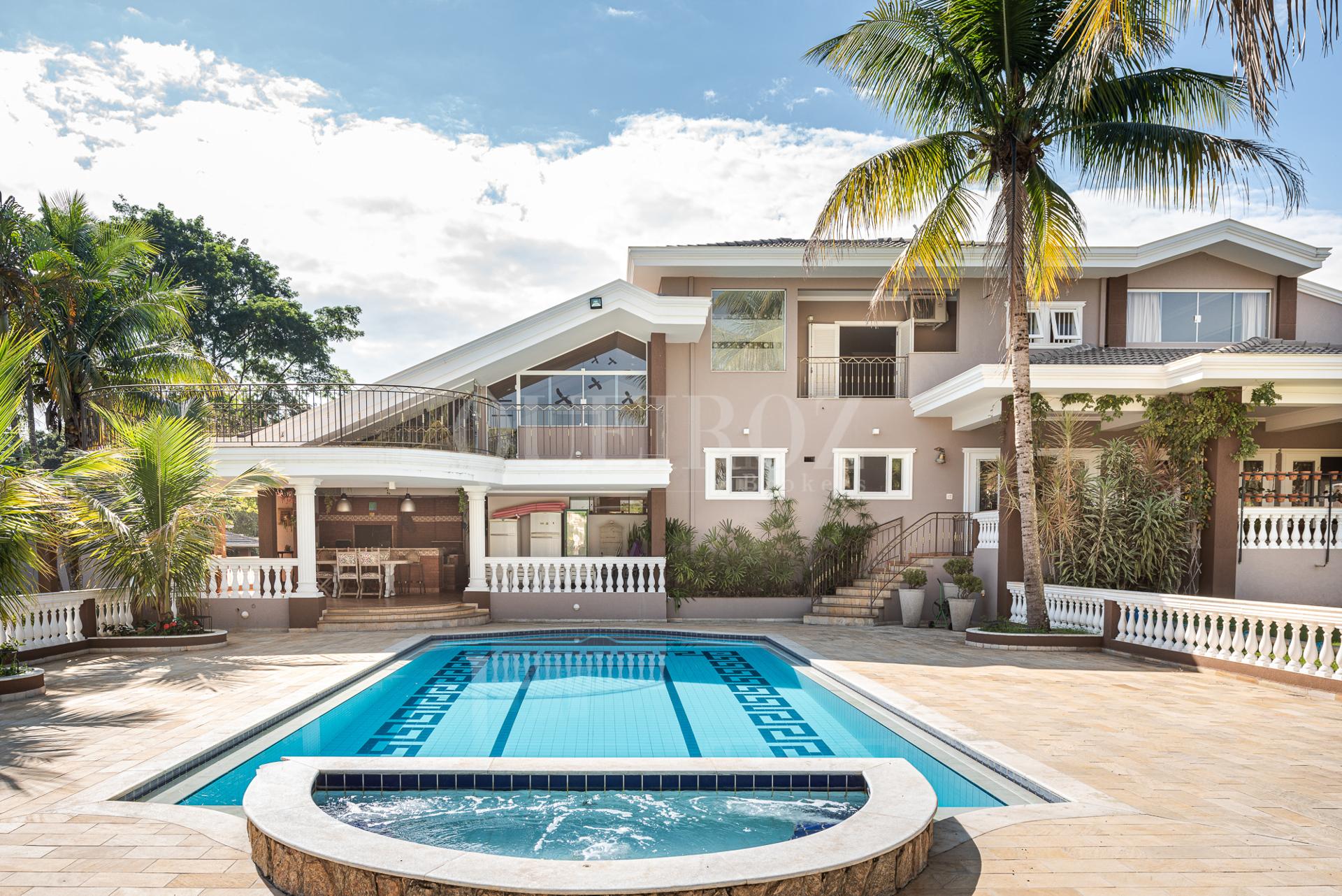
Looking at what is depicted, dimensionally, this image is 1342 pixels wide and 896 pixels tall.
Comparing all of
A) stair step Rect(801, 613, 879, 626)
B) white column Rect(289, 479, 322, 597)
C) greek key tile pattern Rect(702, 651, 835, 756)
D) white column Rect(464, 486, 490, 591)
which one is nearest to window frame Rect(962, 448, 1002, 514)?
stair step Rect(801, 613, 879, 626)

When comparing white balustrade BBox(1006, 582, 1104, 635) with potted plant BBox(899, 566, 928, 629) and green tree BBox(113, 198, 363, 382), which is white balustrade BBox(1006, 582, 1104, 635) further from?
green tree BBox(113, 198, 363, 382)

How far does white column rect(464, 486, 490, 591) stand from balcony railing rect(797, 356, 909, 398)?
7.18 m

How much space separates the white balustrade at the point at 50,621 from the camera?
1042 cm

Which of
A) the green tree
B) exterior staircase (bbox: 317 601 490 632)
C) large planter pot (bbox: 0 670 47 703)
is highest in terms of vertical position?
the green tree

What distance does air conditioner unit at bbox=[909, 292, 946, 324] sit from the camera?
17250 mm

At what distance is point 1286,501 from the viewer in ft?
44.6

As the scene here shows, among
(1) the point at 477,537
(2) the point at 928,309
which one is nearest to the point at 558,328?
(1) the point at 477,537

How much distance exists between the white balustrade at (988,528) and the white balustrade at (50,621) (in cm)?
1507

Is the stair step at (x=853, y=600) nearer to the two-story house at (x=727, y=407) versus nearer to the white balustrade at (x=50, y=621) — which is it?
the two-story house at (x=727, y=407)

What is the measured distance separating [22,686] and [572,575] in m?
8.71

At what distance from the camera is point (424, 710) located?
28.4ft

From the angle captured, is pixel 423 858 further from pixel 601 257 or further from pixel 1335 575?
pixel 601 257

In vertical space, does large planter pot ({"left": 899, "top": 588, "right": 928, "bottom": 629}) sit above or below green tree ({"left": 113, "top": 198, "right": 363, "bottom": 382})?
below

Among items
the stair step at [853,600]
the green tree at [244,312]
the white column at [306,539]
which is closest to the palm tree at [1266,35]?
the stair step at [853,600]
